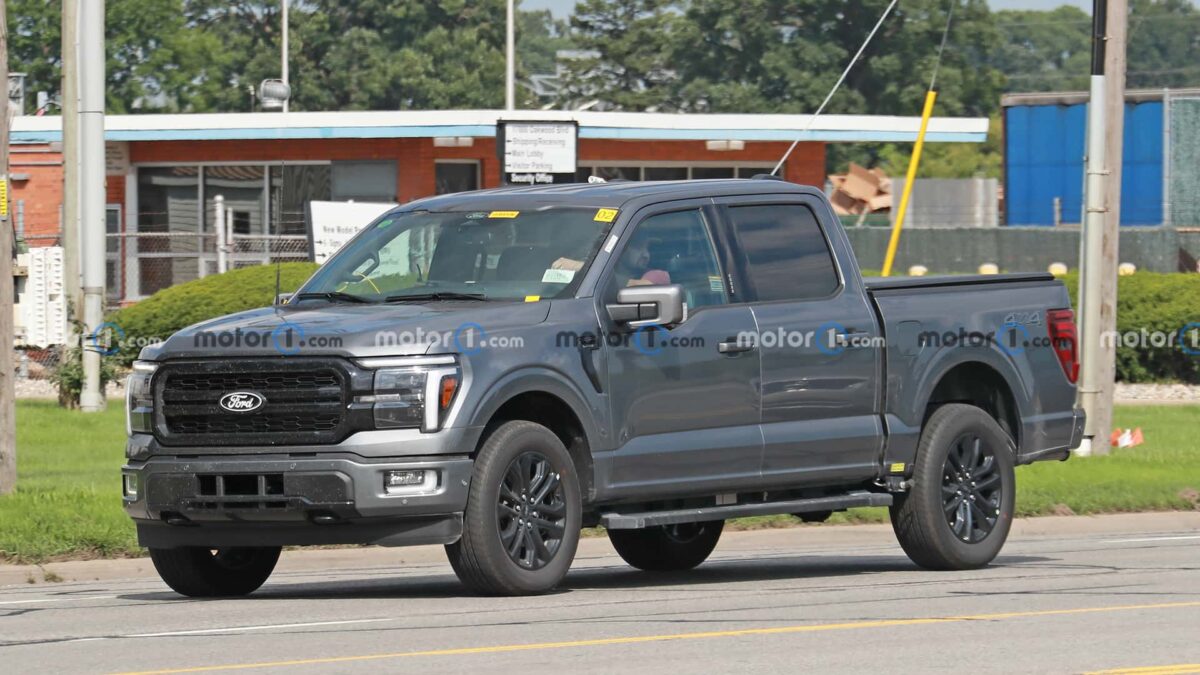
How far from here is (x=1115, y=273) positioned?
1984 cm

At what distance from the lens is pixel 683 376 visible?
10.9 meters

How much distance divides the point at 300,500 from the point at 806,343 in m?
3.17

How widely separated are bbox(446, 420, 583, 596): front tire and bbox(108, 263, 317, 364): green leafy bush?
1789 cm

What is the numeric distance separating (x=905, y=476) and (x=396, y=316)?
353cm

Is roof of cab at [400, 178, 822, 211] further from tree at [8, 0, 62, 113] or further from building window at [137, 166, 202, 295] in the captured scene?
tree at [8, 0, 62, 113]

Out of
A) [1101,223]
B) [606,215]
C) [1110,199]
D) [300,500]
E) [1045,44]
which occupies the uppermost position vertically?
[1045,44]

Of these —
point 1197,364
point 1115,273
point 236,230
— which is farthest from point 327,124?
point 1115,273

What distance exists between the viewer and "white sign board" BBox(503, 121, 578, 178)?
27.1 meters

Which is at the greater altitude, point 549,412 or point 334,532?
point 549,412

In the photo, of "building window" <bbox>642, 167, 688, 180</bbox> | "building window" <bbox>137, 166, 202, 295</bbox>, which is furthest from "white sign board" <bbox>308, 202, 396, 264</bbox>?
"building window" <bbox>642, 167, 688, 180</bbox>

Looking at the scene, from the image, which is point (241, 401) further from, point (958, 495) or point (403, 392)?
point (958, 495)

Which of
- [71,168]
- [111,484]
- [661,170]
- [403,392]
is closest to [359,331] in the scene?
[403,392]

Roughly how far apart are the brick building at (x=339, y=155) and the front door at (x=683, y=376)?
26.2m

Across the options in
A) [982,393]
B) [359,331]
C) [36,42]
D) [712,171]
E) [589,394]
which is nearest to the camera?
[359,331]
